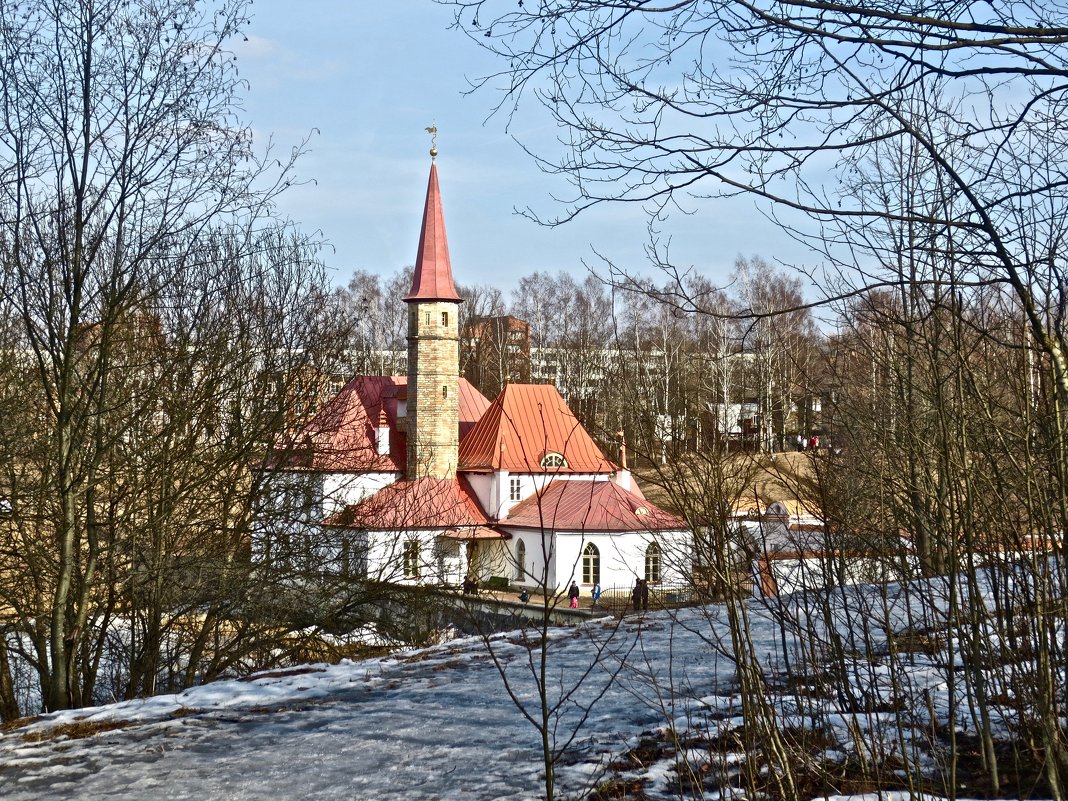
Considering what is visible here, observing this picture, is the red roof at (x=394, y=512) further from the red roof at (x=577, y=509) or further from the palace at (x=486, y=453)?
the red roof at (x=577, y=509)

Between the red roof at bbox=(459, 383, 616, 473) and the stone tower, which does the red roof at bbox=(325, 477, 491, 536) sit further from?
the stone tower

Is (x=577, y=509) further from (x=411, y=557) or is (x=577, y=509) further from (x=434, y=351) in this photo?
(x=411, y=557)

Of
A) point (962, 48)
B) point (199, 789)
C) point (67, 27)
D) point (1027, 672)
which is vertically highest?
point (67, 27)

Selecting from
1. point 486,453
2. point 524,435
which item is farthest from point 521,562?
point 486,453

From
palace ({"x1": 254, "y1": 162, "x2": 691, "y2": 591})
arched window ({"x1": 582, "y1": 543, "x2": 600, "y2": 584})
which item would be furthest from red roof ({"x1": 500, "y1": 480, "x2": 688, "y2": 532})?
arched window ({"x1": 582, "y1": 543, "x2": 600, "y2": 584})

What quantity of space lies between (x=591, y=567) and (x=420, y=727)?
29729 millimetres

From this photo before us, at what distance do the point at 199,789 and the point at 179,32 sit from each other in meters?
6.32

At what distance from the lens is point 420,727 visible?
688 centimetres

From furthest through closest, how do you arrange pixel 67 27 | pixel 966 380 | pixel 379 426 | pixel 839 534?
pixel 379 426 < pixel 67 27 < pixel 839 534 < pixel 966 380

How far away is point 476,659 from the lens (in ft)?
30.8

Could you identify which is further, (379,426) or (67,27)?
(379,426)

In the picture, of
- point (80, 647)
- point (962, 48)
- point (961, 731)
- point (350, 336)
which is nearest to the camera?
point (962, 48)

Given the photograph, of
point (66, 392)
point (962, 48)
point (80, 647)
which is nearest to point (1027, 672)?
point (962, 48)

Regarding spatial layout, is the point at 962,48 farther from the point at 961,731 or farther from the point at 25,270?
the point at 25,270
